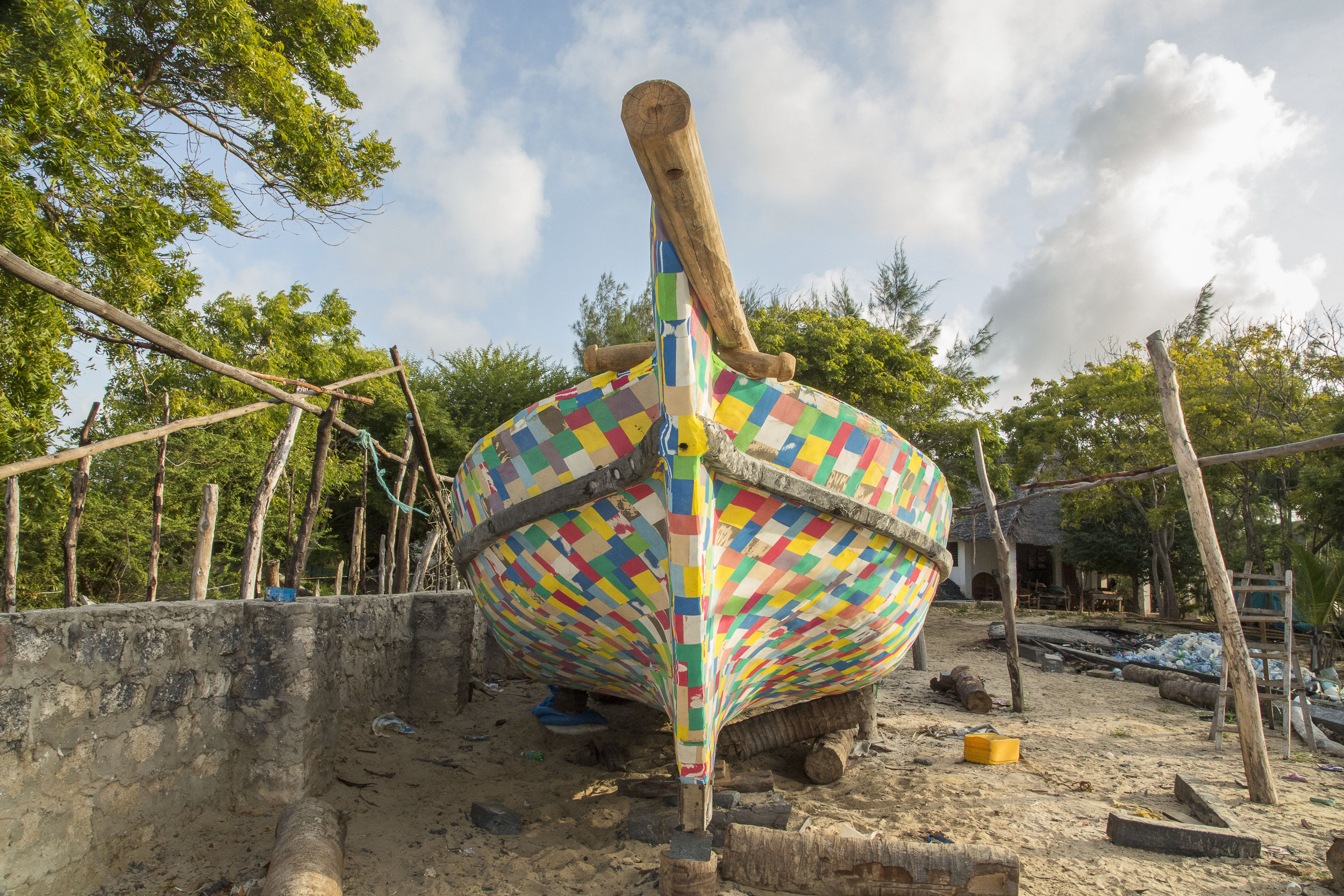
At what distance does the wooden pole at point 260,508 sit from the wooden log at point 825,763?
3600 millimetres

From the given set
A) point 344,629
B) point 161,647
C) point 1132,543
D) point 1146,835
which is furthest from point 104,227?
point 1132,543

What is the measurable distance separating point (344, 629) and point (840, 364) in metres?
10.2

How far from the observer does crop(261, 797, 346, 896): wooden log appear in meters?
2.36

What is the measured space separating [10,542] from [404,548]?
275 centimetres

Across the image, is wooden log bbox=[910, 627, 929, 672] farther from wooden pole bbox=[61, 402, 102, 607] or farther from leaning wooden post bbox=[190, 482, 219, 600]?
wooden pole bbox=[61, 402, 102, 607]

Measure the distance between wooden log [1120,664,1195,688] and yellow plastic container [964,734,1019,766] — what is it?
4817 mm

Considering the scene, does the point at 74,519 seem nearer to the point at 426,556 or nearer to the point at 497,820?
the point at 426,556

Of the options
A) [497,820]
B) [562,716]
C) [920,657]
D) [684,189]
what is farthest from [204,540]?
[920,657]

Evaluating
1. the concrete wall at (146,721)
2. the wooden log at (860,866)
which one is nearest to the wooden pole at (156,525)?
the concrete wall at (146,721)

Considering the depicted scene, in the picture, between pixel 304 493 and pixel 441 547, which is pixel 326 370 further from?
pixel 441 547

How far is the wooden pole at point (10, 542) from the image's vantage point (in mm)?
4555

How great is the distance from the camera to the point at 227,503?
1246cm

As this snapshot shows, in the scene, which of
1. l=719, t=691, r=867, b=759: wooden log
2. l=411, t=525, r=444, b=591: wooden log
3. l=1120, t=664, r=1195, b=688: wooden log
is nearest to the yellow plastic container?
l=719, t=691, r=867, b=759: wooden log

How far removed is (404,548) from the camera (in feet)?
22.0
